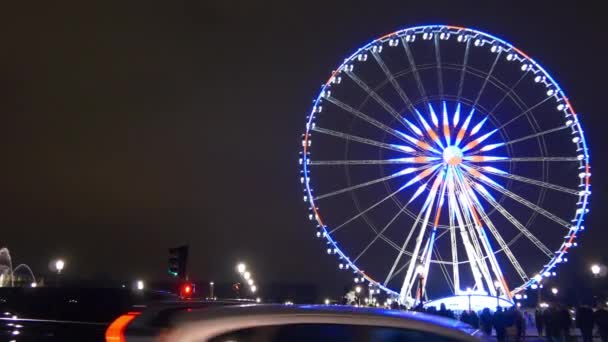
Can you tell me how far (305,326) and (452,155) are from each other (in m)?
27.4

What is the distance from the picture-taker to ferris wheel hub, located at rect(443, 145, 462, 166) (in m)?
30.9

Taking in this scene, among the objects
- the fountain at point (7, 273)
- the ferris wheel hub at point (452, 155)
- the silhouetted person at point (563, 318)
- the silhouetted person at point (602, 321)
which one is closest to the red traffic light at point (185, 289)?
the silhouetted person at point (563, 318)

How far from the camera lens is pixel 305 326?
433 centimetres

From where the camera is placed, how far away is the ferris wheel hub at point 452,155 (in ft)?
101

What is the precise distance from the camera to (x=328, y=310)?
4.48m

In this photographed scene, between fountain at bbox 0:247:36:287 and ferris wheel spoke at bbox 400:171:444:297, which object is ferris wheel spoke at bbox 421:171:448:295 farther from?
fountain at bbox 0:247:36:287

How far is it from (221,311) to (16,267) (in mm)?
78490

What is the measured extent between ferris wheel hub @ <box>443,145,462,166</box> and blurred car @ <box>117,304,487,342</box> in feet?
88.3

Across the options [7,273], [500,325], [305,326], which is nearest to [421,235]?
[500,325]

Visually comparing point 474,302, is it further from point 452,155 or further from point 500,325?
point 500,325

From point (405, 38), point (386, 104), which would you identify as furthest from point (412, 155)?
point (405, 38)

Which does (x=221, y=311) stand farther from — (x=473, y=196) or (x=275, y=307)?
(x=473, y=196)

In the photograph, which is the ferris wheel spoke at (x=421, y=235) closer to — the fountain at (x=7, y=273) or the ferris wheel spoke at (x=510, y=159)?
the ferris wheel spoke at (x=510, y=159)

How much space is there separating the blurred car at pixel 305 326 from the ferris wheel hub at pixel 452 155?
1059 inches
